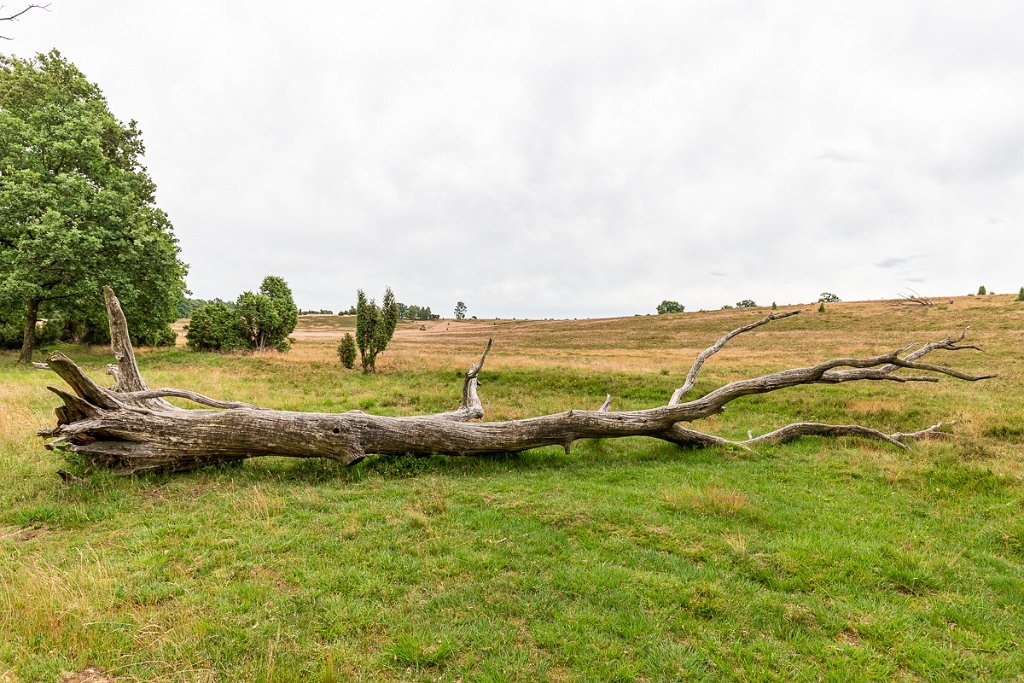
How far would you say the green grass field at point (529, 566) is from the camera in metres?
3.61

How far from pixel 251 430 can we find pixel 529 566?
20.6 feet

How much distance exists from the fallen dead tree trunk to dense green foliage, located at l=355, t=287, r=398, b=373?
50.2 feet

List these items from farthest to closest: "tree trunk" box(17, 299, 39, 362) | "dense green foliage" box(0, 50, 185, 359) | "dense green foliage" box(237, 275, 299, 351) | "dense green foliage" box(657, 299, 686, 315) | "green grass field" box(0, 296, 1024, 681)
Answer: "dense green foliage" box(657, 299, 686, 315), "dense green foliage" box(237, 275, 299, 351), "tree trunk" box(17, 299, 39, 362), "dense green foliage" box(0, 50, 185, 359), "green grass field" box(0, 296, 1024, 681)

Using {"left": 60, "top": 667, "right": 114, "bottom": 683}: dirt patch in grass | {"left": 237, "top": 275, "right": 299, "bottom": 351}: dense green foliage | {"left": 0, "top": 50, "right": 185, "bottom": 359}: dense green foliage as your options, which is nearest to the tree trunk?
{"left": 0, "top": 50, "right": 185, "bottom": 359}: dense green foliage

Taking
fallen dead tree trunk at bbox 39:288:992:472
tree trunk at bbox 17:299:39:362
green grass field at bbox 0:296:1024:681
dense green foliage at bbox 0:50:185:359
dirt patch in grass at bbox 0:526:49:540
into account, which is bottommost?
green grass field at bbox 0:296:1024:681

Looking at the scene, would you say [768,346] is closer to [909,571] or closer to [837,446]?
[837,446]

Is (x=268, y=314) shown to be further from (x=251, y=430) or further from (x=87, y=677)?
(x=87, y=677)

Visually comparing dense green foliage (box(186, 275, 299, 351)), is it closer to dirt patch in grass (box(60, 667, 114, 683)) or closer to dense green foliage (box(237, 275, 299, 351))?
dense green foliage (box(237, 275, 299, 351))

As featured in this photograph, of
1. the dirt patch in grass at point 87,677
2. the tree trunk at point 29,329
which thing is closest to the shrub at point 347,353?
the tree trunk at point 29,329

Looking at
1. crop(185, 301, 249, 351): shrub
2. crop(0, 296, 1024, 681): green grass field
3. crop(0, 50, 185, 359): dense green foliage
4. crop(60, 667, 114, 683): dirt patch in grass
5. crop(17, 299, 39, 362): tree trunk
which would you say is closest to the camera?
crop(60, 667, 114, 683): dirt patch in grass

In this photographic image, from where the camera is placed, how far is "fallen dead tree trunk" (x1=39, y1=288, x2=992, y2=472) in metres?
7.30

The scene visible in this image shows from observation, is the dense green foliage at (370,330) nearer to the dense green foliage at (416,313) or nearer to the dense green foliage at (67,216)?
the dense green foliage at (67,216)

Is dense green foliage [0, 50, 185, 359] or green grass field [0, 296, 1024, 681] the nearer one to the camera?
green grass field [0, 296, 1024, 681]

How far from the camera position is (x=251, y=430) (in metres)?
8.04
